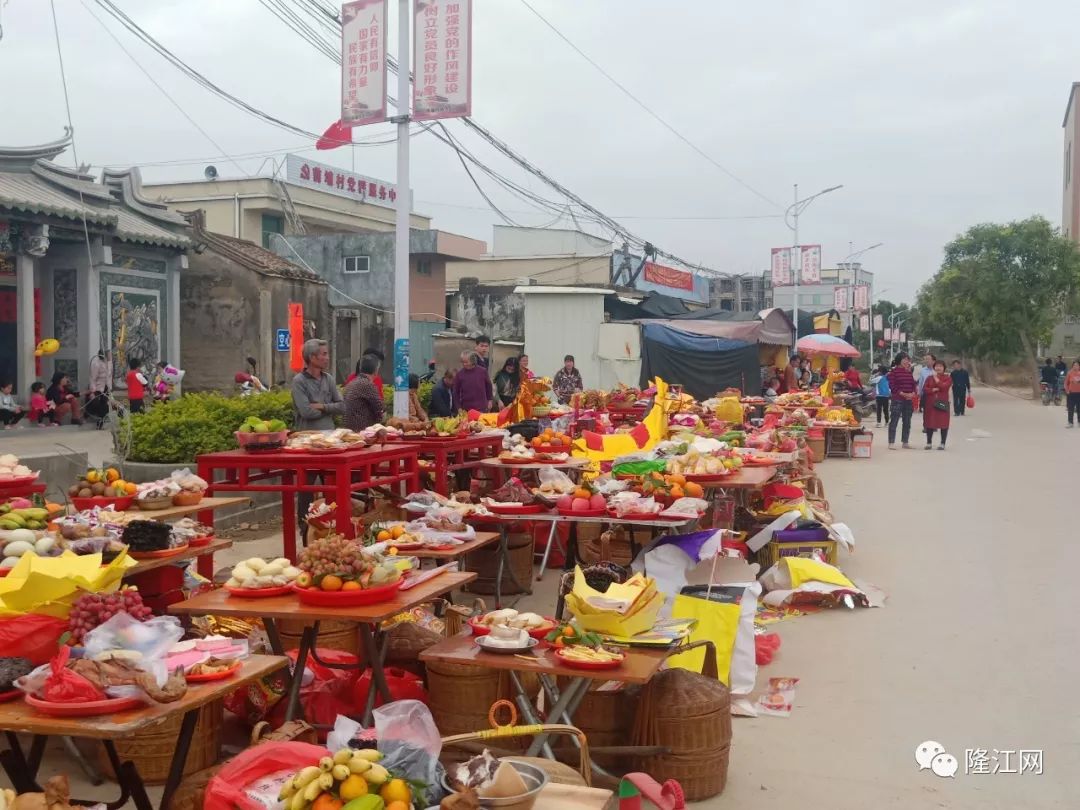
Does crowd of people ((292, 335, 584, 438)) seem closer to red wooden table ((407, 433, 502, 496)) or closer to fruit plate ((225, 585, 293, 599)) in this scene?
red wooden table ((407, 433, 502, 496))

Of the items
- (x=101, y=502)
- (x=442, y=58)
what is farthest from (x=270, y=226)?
(x=101, y=502)

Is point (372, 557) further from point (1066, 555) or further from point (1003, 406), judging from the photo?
point (1003, 406)

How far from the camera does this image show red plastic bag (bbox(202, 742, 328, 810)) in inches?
119

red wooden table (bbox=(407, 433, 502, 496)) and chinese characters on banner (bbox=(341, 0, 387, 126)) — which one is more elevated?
chinese characters on banner (bbox=(341, 0, 387, 126))

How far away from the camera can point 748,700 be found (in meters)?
5.46

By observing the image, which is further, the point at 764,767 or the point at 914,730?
the point at 914,730

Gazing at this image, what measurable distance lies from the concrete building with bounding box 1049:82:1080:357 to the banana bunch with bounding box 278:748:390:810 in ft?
173

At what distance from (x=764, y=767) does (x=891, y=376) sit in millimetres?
16457

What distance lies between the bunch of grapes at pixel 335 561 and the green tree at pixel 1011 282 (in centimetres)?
3840

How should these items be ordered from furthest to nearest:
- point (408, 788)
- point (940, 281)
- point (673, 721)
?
point (940, 281), point (673, 721), point (408, 788)

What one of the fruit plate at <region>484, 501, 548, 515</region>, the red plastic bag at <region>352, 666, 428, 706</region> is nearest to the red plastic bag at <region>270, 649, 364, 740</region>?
the red plastic bag at <region>352, 666, 428, 706</region>

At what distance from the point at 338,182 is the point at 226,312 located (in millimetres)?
14428

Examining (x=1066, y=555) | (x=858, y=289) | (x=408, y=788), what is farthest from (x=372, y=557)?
(x=858, y=289)

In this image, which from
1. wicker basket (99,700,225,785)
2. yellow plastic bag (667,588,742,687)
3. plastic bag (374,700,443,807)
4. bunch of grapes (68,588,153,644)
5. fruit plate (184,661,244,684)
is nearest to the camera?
plastic bag (374,700,443,807)
